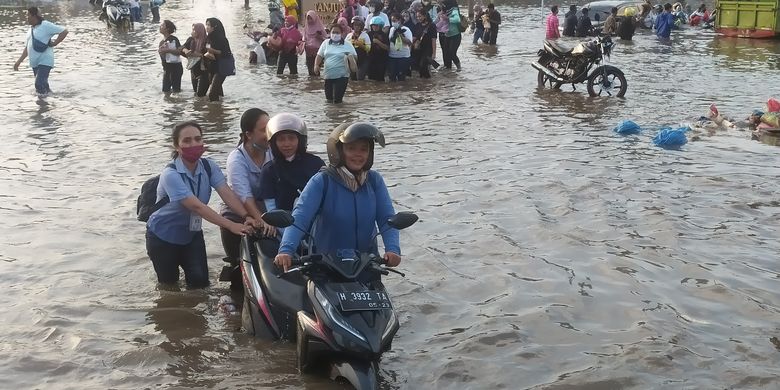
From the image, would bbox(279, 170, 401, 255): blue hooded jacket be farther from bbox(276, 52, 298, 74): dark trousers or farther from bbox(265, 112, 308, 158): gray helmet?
bbox(276, 52, 298, 74): dark trousers

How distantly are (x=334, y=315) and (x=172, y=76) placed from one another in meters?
13.4

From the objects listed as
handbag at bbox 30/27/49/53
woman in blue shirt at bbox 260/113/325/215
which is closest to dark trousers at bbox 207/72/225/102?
handbag at bbox 30/27/49/53

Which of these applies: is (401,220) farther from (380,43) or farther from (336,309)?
(380,43)

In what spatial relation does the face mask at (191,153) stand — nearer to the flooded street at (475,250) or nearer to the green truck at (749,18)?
the flooded street at (475,250)

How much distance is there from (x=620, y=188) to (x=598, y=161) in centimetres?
134

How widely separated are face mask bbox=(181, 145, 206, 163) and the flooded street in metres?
1.11

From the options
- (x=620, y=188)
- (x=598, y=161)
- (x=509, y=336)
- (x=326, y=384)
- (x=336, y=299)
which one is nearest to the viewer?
(x=336, y=299)

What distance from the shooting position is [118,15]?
111ft

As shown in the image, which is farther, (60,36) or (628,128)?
(60,36)

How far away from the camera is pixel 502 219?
855cm

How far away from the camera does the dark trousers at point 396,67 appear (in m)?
18.7

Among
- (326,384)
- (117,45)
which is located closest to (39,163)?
(326,384)

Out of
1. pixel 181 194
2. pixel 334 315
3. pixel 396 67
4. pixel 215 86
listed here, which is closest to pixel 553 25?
pixel 396 67

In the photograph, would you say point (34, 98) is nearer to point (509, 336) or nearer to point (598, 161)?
point (598, 161)
